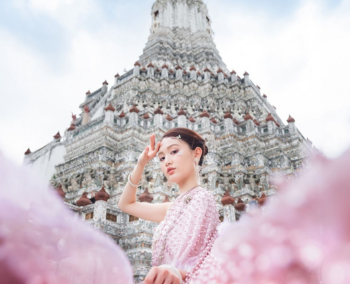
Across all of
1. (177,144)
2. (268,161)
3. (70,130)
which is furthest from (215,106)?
(177,144)

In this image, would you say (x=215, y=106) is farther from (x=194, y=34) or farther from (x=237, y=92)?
(x=194, y=34)

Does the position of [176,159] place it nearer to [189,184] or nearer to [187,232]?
[189,184]

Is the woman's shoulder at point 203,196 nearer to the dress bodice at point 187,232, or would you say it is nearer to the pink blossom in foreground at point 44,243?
the dress bodice at point 187,232

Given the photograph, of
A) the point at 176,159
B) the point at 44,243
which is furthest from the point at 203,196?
the point at 44,243

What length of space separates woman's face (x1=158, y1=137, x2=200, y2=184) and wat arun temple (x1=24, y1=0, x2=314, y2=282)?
6.25 ft

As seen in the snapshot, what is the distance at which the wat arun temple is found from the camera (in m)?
7.32

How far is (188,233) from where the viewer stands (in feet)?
6.20

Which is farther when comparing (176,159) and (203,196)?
(176,159)

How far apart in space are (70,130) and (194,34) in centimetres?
1583

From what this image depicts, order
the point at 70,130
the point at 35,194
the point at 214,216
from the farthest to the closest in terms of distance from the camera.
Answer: the point at 70,130
the point at 214,216
the point at 35,194

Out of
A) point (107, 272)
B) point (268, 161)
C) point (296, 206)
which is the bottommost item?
point (107, 272)

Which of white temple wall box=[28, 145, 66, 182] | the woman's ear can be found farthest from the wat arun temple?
the woman's ear

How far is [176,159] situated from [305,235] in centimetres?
143

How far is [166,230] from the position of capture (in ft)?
6.75
